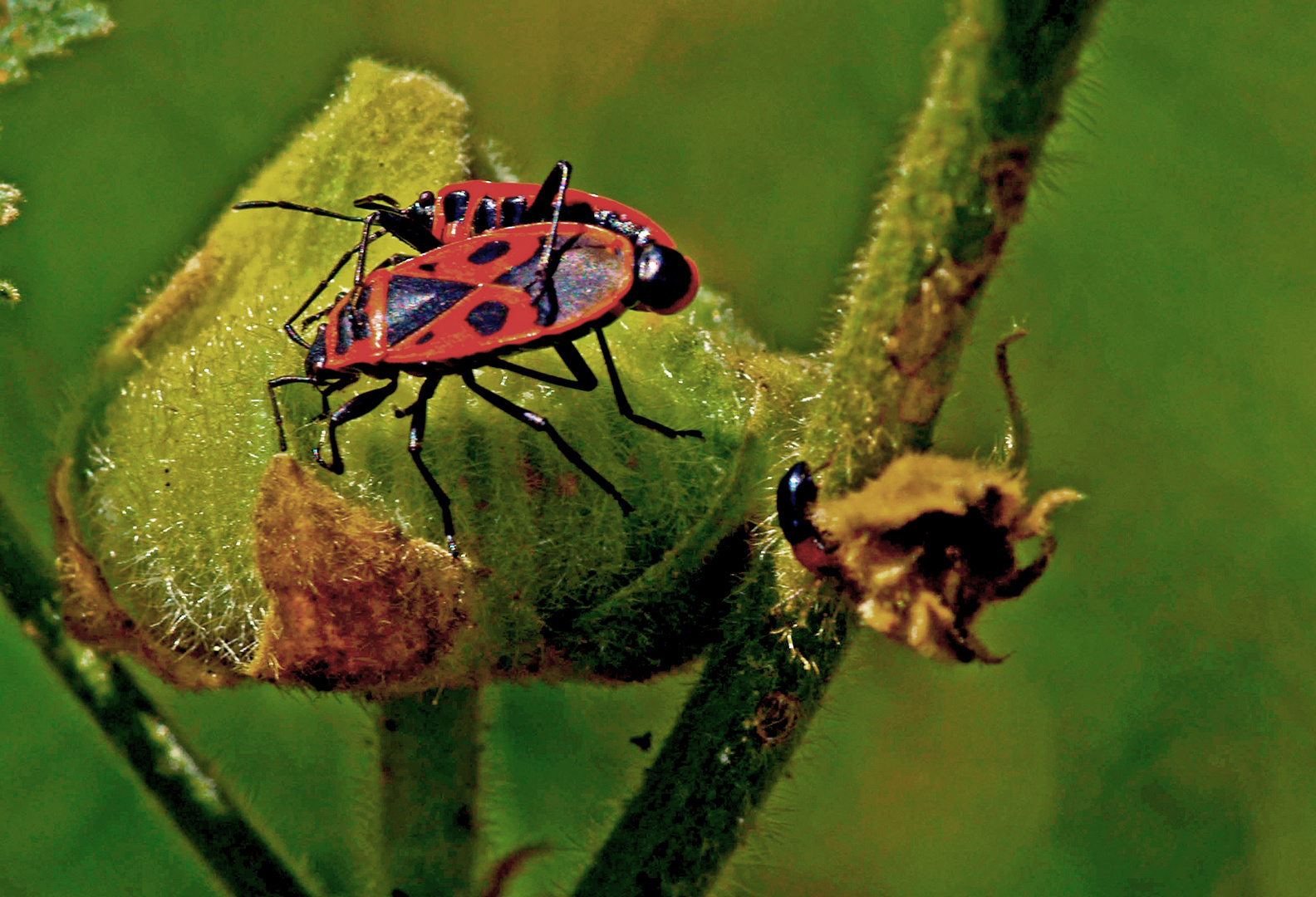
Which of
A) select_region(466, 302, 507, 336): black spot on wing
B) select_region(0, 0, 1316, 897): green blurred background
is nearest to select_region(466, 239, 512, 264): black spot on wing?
select_region(466, 302, 507, 336): black spot on wing

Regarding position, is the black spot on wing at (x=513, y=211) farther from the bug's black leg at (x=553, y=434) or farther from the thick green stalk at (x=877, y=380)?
the thick green stalk at (x=877, y=380)

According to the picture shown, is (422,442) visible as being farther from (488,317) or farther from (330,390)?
(488,317)

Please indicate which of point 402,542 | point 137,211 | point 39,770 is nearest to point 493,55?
point 137,211

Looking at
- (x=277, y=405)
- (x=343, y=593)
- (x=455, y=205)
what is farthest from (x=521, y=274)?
(x=343, y=593)

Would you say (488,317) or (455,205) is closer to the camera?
(488,317)

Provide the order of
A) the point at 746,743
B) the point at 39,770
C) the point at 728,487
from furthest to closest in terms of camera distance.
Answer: the point at 39,770 < the point at 728,487 < the point at 746,743

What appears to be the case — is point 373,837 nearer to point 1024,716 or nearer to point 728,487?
point 728,487

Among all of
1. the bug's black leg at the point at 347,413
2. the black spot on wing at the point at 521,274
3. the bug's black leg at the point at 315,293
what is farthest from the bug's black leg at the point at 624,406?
the bug's black leg at the point at 315,293
